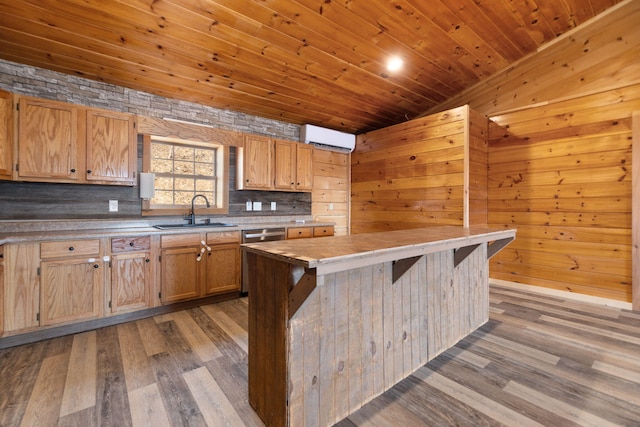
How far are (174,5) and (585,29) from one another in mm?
4493

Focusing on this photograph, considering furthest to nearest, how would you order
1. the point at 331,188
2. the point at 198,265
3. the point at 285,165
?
1. the point at 331,188
2. the point at 285,165
3. the point at 198,265

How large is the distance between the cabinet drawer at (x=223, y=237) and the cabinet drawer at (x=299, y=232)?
0.72 metres

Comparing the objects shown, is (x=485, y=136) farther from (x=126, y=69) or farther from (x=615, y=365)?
(x=126, y=69)

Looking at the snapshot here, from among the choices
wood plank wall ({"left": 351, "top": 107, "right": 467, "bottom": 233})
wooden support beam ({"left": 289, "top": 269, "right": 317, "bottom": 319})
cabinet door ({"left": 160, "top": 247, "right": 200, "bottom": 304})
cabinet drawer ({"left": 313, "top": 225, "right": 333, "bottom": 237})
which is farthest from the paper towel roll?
wood plank wall ({"left": 351, "top": 107, "right": 467, "bottom": 233})

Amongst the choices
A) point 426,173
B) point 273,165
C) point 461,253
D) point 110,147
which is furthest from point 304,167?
point 461,253

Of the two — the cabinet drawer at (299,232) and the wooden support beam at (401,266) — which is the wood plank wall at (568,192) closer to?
the cabinet drawer at (299,232)

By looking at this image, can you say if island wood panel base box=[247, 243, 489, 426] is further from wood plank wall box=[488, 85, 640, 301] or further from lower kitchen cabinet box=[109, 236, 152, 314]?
wood plank wall box=[488, 85, 640, 301]

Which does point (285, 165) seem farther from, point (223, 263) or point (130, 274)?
point (130, 274)

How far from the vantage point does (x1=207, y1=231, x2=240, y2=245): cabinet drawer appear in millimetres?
3186

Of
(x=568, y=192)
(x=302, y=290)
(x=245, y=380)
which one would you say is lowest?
(x=245, y=380)

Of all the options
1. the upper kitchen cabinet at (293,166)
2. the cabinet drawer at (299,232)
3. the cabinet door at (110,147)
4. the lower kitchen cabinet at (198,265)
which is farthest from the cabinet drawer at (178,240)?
the upper kitchen cabinet at (293,166)

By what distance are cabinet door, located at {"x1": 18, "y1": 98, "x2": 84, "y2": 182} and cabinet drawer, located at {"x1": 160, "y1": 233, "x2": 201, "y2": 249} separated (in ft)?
3.20

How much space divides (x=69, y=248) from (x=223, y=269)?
1.38 m

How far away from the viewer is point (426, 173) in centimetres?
402
